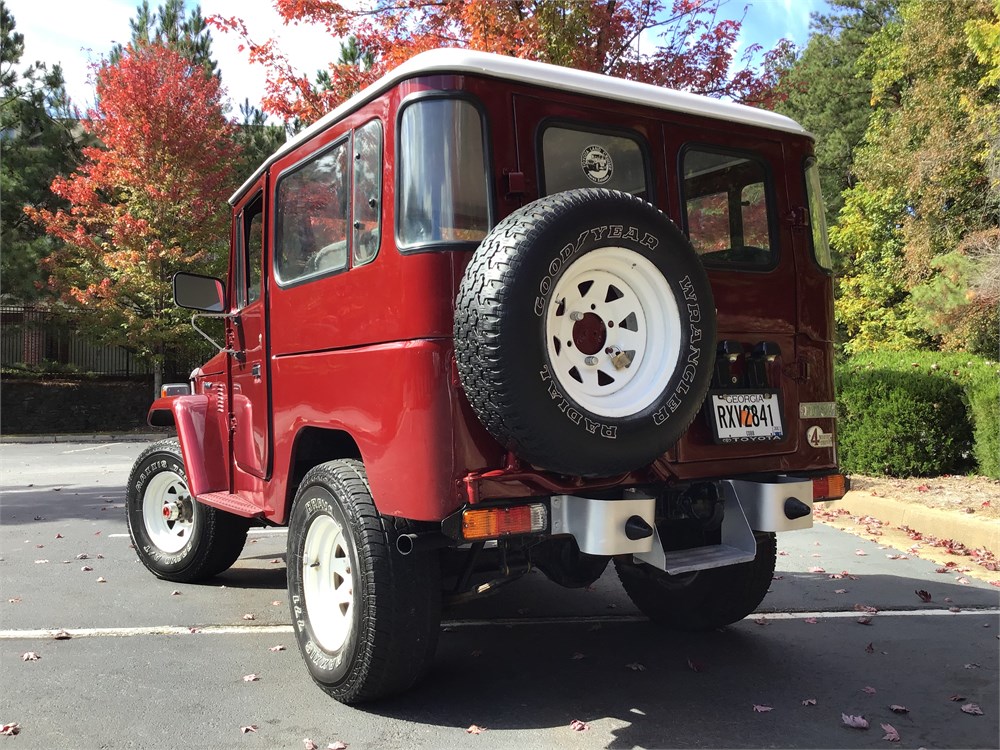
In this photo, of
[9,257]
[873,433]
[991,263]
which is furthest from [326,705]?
[9,257]

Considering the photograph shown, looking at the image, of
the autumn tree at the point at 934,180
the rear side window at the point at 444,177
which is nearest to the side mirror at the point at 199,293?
the rear side window at the point at 444,177

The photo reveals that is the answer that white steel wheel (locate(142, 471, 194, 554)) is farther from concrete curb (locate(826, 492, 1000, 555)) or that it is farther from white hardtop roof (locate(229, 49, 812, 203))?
concrete curb (locate(826, 492, 1000, 555))

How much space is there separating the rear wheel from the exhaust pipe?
131 cm

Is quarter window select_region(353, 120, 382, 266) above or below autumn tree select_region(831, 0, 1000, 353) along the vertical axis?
below

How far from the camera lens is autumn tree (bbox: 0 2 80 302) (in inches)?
918

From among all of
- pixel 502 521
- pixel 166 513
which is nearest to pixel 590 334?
pixel 502 521

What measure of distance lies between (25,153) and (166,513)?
872 inches

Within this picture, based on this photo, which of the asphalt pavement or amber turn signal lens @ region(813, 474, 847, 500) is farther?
amber turn signal lens @ region(813, 474, 847, 500)

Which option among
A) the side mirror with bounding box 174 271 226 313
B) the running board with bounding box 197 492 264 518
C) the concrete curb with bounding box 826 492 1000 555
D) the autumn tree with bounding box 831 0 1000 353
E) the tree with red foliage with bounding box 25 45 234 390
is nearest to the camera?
the running board with bounding box 197 492 264 518

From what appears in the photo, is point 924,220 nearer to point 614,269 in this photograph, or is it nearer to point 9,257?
point 614,269

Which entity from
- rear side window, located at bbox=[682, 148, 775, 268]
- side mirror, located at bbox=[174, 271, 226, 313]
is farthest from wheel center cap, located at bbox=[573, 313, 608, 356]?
side mirror, located at bbox=[174, 271, 226, 313]

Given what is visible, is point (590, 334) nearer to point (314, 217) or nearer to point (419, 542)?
point (419, 542)

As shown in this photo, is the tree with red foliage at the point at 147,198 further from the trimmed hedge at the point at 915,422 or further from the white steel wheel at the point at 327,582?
the white steel wheel at the point at 327,582

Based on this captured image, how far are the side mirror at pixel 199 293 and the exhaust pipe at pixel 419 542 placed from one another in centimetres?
244
